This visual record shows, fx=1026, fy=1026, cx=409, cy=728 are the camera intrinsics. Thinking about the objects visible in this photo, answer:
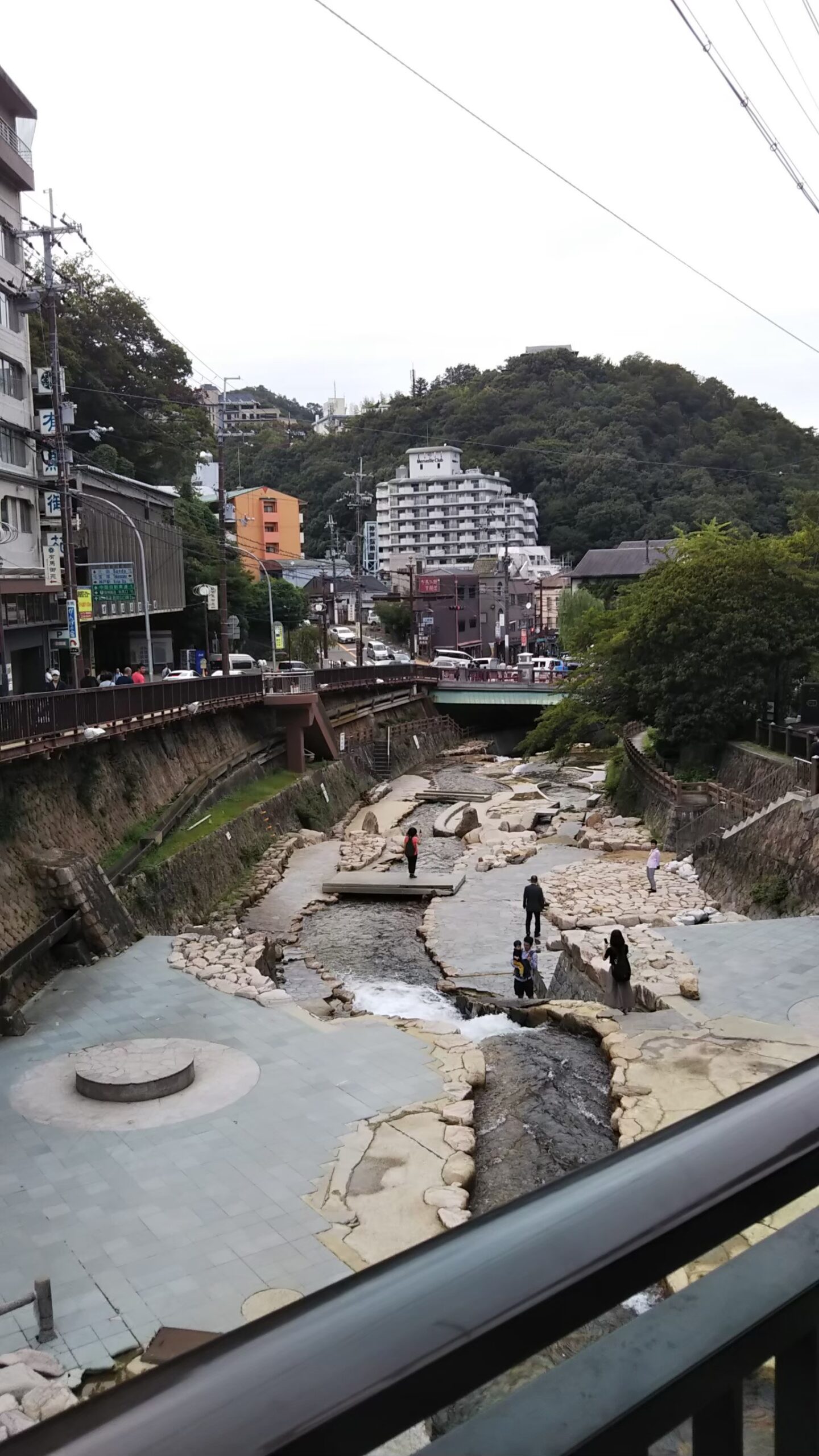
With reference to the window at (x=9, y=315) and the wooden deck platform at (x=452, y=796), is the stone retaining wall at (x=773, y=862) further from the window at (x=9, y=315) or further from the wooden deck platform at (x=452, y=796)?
the window at (x=9, y=315)

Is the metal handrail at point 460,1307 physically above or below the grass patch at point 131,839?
above

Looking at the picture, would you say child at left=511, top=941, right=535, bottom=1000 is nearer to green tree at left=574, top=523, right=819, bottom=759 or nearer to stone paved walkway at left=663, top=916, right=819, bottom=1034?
stone paved walkway at left=663, top=916, right=819, bottom=1034

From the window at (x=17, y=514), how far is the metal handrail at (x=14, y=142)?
895 cm

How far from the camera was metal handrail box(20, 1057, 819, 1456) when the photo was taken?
735mm

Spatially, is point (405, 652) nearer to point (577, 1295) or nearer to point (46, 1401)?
point (46, 1401)

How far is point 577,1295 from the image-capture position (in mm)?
891

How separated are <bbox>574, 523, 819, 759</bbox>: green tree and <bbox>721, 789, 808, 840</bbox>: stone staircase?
5.33 metres

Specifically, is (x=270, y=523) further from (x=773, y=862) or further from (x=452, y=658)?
(x=773, y=862)

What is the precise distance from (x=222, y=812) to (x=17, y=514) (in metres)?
10.5

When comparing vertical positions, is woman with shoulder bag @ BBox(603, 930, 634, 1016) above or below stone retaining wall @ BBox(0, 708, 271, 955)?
below

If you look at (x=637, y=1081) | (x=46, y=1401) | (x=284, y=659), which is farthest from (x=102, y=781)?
(x=284, y=659)

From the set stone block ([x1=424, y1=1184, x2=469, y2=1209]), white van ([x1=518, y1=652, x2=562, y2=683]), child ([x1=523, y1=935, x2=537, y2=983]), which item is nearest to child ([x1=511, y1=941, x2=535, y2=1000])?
child ([x1=523, y1=935, x2=537, y2=983])

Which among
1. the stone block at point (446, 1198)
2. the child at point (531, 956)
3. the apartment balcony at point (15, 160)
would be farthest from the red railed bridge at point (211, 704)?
the apartment balcony at point (15, 160)

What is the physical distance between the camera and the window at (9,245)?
2661 cm
